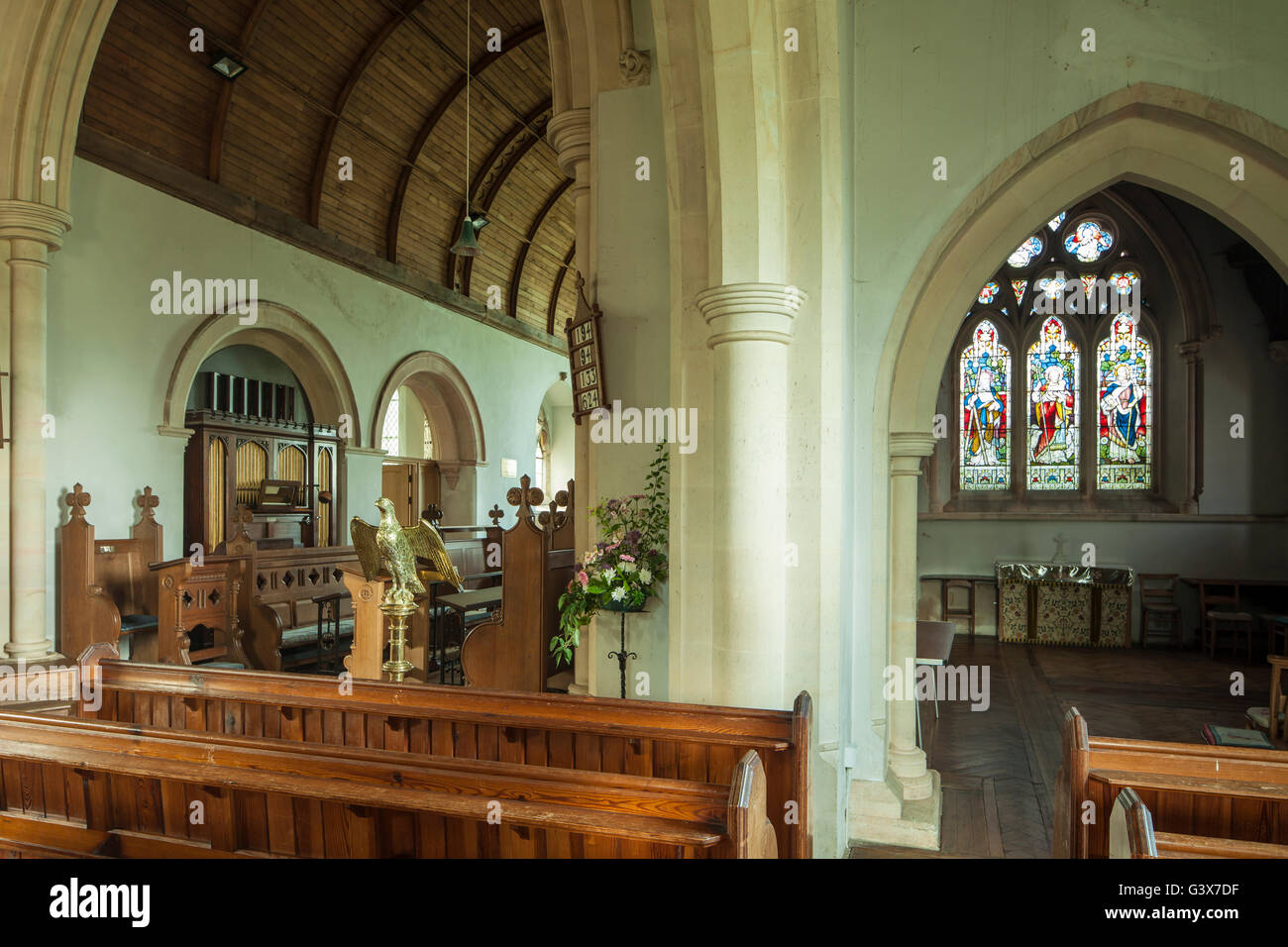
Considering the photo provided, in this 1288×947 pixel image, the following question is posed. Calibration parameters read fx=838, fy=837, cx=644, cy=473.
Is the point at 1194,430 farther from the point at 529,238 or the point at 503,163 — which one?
the point at 529,238

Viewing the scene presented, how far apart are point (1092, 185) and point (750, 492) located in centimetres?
283

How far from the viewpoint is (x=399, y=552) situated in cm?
342

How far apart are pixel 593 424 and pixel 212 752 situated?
7.08 ft

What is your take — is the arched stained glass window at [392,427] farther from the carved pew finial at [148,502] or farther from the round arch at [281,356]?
the carved pew finial at [148,502]

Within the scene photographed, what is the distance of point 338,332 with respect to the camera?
9992 mm

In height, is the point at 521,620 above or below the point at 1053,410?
below

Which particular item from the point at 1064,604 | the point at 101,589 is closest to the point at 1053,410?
the point at 1064,604

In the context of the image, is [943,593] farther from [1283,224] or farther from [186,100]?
[186,100]

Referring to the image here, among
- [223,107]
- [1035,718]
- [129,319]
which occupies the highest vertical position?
[223,107]

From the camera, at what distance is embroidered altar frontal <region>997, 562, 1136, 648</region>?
28.9 feet

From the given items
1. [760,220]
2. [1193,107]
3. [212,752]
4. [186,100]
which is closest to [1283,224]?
[1193,107]

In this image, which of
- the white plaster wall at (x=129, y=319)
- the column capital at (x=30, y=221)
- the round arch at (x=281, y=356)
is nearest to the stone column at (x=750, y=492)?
the column capital at (x=30, y=221)

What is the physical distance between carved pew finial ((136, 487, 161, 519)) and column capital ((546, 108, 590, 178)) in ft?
17.2

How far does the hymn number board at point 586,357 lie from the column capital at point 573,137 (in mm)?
694
